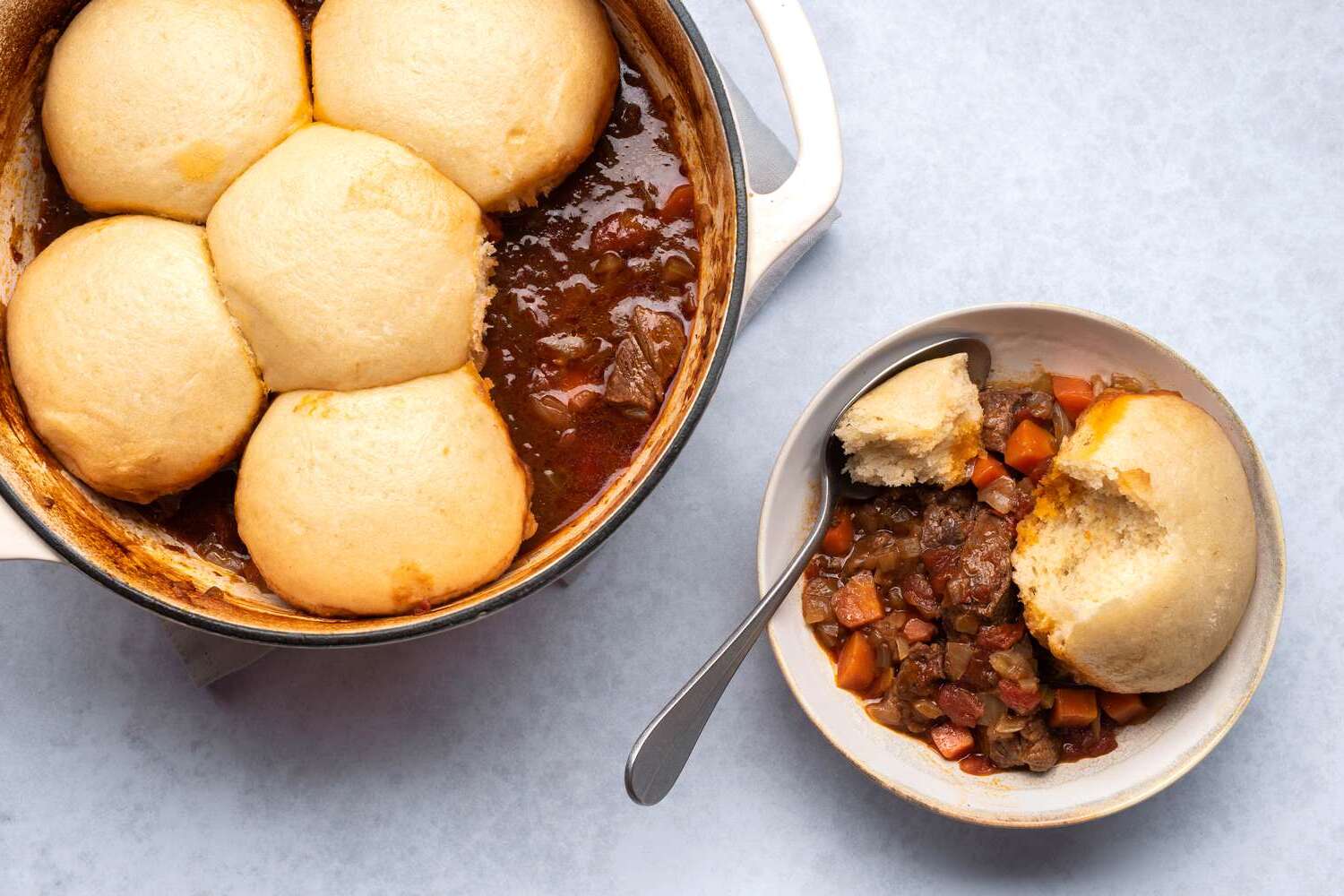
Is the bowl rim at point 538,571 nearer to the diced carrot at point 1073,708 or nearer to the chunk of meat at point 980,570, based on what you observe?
the chunk of meat at point 980,570

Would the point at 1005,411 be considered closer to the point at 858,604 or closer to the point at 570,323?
the point at 858,604

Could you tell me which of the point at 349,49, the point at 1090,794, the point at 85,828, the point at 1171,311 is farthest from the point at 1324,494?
the point at 85,828

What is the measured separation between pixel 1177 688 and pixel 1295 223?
1.18 meters

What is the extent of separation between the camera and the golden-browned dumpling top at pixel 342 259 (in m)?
1.98

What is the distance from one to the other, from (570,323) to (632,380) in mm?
166

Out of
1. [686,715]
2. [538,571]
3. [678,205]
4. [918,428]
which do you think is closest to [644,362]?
[678,205]

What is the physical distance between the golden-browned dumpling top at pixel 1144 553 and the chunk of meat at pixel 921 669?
0.23 m

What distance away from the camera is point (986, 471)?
246cm

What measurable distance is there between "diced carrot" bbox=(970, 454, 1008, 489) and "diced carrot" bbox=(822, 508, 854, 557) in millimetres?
287

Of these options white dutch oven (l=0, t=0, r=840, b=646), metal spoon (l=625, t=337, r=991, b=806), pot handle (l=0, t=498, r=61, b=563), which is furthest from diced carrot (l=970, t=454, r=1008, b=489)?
pot handle (l=0, t=498, r=61, b=563)

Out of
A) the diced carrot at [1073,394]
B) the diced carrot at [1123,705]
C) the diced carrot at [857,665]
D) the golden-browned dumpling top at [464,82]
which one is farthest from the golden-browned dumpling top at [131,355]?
the diced carrot at [1123,705]

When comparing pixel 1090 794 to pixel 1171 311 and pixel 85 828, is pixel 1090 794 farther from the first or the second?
pixel 85 828

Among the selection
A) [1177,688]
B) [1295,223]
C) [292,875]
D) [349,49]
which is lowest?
[292,875]

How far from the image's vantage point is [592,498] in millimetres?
2242
